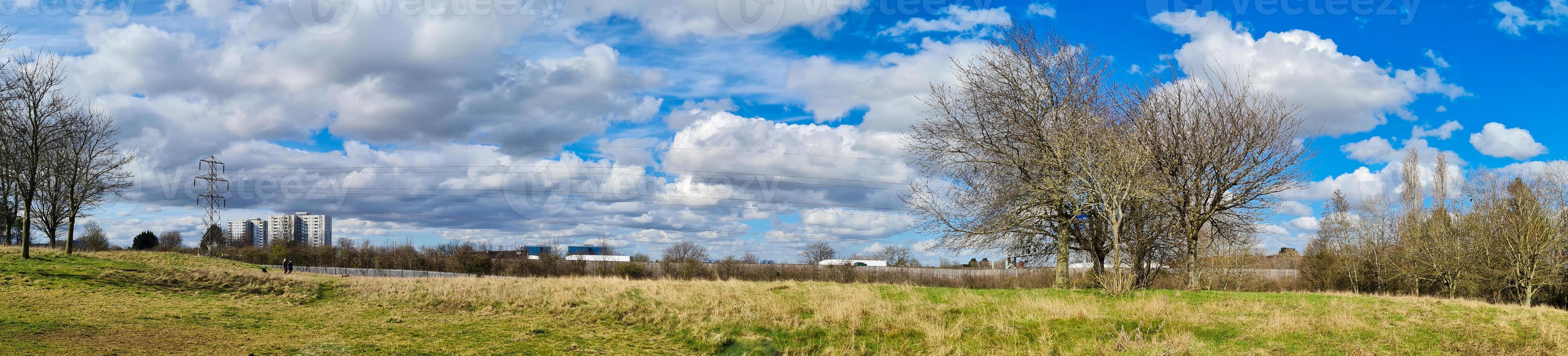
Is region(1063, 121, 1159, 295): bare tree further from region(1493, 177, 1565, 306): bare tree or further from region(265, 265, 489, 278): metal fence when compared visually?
region(265, 265, 489, 278): metal fence

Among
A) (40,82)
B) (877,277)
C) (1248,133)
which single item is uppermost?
(40,82)

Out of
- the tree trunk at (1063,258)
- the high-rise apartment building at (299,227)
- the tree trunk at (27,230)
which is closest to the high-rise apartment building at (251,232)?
the high-rise apartment building at (299,227)

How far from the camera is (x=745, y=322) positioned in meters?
14.1

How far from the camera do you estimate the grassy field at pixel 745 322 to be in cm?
1023

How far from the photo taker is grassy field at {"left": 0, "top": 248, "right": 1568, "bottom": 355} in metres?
10.2

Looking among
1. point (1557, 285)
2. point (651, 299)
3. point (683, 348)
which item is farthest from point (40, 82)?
point (1557, 285)

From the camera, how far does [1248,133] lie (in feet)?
73.2

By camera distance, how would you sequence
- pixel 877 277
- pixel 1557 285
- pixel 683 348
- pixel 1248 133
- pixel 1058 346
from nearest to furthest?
1. pixel 1058 346
2. pixel 683 348
3. pixel 1248 133
4. pixel 1557 285
5. pixel 877 277

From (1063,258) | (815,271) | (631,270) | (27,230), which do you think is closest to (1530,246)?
(1063,258)

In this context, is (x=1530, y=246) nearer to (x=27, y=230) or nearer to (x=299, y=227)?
(x=27, y=230)

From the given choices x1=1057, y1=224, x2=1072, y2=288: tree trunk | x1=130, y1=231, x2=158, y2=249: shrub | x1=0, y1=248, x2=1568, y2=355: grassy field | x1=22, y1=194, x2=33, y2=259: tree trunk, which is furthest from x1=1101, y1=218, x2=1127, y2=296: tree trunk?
x1=130, y1=231, x2=158, y2=249: shrub

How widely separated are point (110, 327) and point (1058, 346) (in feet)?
46.2

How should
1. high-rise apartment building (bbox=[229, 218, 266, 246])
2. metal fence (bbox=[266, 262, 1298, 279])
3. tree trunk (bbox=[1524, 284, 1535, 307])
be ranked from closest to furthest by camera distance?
tree trunk (bbox=[1524, 284, 1535, 307])
metal fence (bbox=[266, 262, 1298, 279])
high-rise apartment building (bbox=[229, 218, 266, 246])

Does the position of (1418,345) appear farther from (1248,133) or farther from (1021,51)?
(1021,51)
